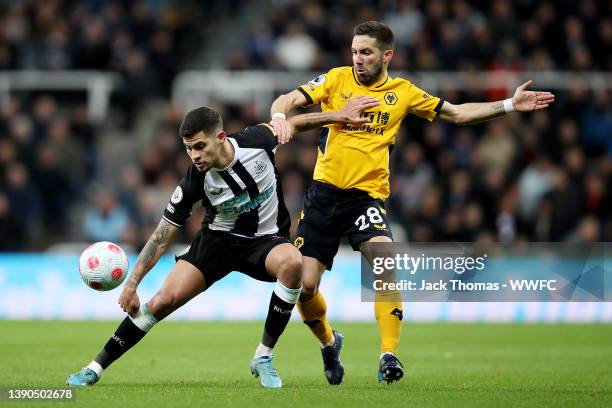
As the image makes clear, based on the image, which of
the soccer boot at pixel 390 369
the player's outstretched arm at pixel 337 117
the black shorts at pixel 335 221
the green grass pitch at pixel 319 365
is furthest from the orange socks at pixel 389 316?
the player's outstretched arm at pixel 337 117

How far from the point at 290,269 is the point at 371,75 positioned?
178 centimetres

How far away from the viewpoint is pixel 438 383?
895 centimetres

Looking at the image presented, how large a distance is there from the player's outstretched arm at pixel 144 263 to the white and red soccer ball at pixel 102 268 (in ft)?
0.36

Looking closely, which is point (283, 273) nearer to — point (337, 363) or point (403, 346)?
point (337, 363)

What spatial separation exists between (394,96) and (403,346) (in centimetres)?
438

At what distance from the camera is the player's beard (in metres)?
9.04

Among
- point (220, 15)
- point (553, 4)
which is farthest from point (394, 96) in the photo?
point (220, 15)

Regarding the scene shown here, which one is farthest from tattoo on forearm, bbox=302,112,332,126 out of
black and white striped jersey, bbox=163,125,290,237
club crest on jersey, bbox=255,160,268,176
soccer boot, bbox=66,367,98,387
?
soccer boot, bbox=66,367,98,387

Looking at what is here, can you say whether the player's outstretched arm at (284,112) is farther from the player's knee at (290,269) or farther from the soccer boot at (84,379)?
the soccer boot at (84,379)

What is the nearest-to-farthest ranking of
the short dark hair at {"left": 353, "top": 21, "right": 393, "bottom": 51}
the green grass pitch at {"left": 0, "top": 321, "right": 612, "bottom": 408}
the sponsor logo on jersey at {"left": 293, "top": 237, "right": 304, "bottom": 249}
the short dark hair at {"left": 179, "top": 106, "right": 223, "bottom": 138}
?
the green grass pitch at {"left": 0, "top": 321, "right": 612, "bottom": 408} → the short dark hair at {"left": 179, "top": 106, "right": 223, "bottom": 138} → the short dark hair at {"left": 353, "top": 21, "right": 393, "bottom": 51} → the sponsor logo on jersey at {"left": 293, "top": 237, "right": 304, "bottom": 249}

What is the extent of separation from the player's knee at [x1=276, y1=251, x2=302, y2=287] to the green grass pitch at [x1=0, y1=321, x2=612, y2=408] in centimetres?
80

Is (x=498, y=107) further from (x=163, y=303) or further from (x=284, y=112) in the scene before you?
(x=163, y=303)

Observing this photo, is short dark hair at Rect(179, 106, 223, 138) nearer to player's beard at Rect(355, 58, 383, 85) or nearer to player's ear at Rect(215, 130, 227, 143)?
player's ear at Rect(215, 130, 227, 143)

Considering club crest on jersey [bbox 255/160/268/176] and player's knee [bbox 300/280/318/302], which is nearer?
club crest on jersey [bbox 255/160/268/176]
